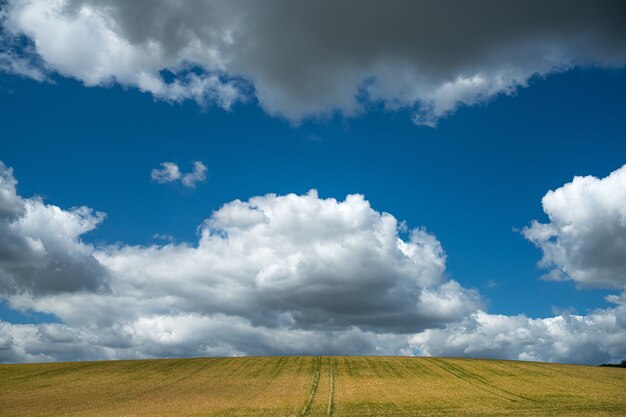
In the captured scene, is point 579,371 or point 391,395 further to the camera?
point 579,371

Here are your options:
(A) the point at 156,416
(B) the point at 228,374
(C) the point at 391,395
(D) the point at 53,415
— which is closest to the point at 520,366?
(C) the point at 391,395

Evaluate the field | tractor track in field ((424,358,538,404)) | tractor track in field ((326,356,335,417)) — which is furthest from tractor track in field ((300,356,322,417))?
tractor track in field ((424,358,538,404))

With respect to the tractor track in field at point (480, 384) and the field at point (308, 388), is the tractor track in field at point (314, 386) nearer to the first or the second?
the field at point (308, 388)

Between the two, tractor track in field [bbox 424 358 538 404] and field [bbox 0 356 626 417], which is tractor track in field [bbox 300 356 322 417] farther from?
tractor track in field [bbox 424 358 538 404]

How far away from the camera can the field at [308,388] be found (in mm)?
43531

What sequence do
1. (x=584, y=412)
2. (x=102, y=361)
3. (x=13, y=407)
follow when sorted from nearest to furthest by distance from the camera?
(x=584, y=412) → (x=13, y=407) → (x=102, y=361)

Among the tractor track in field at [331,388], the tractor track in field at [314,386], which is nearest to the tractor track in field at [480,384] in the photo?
the tractor track in field at [331,388]

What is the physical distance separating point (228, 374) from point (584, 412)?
49.7 m

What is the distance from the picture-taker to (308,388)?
58031 millimetres

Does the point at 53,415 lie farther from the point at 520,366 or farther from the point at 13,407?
the point at 520,366

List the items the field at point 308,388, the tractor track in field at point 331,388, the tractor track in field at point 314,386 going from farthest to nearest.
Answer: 1. the field at point 308,388
2. the tractor track in field at point 331,388
3. the tractor track in field at point 314,386

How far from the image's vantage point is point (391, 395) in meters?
52.1

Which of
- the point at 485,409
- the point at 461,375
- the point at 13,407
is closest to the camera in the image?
the point at 485,409

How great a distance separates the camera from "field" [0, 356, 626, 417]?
4353 centimetres
